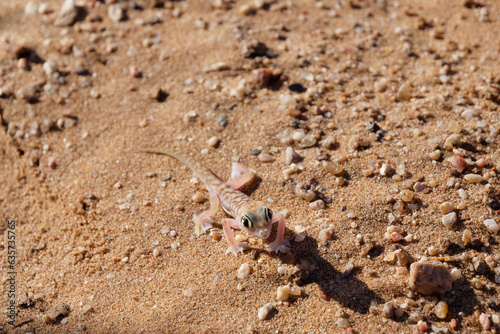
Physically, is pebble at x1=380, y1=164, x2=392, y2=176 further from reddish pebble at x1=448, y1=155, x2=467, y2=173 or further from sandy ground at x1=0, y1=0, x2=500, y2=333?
reddish pebble at x1=448, y1=155, x2=467, y2=173

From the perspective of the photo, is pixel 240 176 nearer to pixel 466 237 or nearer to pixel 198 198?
pixel 198 198

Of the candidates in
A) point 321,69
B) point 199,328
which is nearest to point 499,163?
point 321,69

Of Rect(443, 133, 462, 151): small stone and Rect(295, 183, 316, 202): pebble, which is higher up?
Rect(443, 133, 462, 151): small stone

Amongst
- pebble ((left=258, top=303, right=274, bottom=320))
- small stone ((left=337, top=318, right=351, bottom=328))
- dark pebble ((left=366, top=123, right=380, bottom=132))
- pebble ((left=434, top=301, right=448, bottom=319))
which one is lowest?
pebble ((left=258, top=303, right=274, bottom=320))

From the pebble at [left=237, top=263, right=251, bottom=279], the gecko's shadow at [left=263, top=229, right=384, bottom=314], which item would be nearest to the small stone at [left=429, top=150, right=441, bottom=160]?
the gecko's shadow at [left=263, top=229, right=384, bottom=314]

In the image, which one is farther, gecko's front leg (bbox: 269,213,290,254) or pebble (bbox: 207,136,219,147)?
pebble (bbox: 207,136,219,147)

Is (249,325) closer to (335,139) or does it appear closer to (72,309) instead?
(72,309)

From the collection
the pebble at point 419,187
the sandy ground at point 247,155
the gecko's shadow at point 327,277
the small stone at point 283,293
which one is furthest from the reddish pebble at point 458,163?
the small stone at point 283,293

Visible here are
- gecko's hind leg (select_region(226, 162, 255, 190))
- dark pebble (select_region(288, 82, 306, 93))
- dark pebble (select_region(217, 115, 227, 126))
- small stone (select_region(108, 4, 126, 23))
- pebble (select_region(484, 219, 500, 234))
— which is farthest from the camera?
small stone (select_region(108, 4, 126, 23))
